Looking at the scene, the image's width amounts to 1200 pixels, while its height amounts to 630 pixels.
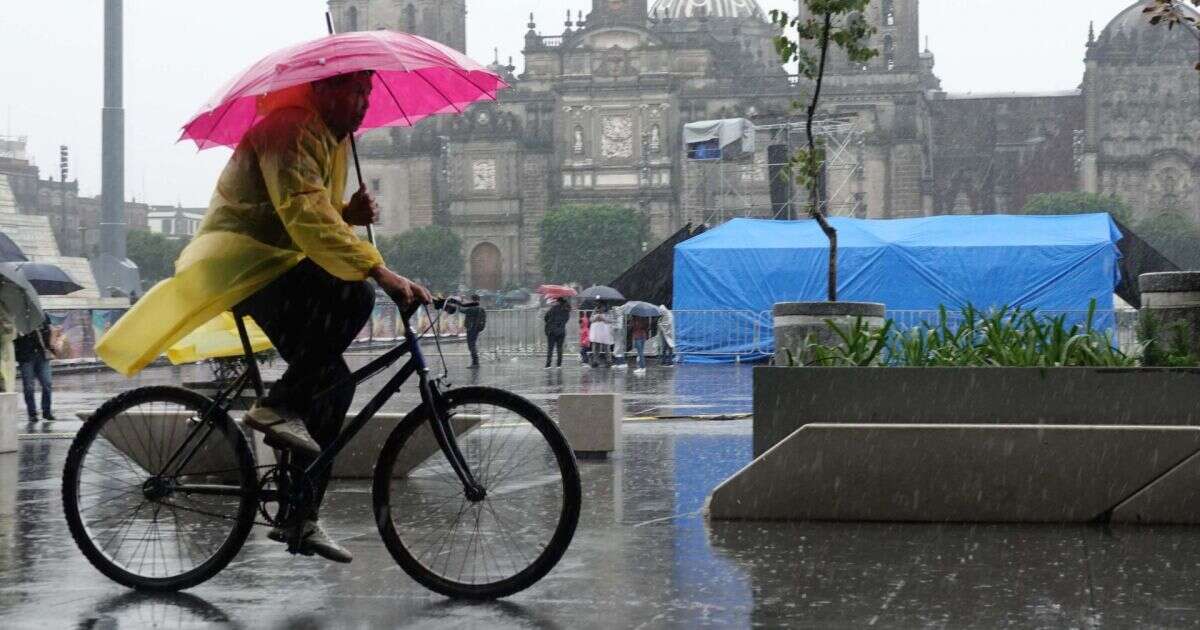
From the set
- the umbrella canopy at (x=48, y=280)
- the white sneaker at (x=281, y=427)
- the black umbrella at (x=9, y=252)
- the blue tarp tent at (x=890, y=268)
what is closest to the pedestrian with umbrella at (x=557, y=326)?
the blue tarp tent at (x=890, y=268)

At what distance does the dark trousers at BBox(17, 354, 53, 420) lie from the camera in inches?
584

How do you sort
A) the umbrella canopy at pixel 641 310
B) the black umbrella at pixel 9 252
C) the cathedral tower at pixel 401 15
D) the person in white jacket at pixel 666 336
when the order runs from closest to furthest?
the black umbrella at pixel 9 252, the umbrella canopy at pixel 641 310, the person in white jacket at pixel 666 336, the cathedral tower at pixel 401 15

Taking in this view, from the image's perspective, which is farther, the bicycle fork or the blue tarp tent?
the blue tarp tent

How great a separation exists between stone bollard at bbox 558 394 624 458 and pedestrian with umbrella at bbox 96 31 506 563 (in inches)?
193

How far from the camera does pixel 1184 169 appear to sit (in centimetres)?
10450

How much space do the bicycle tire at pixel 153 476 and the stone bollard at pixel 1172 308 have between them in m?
4.01

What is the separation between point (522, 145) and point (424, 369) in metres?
102

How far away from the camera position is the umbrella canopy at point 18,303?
13.4m

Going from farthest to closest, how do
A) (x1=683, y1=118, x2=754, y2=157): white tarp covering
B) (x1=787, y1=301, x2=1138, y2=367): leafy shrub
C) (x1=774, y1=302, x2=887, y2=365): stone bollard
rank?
(x1=683, y1=118, x2=754, y2=157): white tarp covering → (x1=774, y1=302, x2=887, y2=365): stone bollard → (x1=787, y1=301, x2=1138, y2=367): leafy shrub

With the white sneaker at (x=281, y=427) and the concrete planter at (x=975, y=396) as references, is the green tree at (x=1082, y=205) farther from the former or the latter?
the white sneaker at (x=281, y=427)

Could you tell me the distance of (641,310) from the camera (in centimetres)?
3056

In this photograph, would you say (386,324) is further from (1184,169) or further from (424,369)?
(1184,169)

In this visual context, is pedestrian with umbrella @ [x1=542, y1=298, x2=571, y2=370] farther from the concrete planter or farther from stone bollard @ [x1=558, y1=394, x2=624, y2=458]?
the concrete planter

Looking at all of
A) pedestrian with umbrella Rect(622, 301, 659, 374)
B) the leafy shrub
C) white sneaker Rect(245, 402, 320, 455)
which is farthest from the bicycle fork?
pedestrian with umbrella Rect(622, 301, 659, 374)
